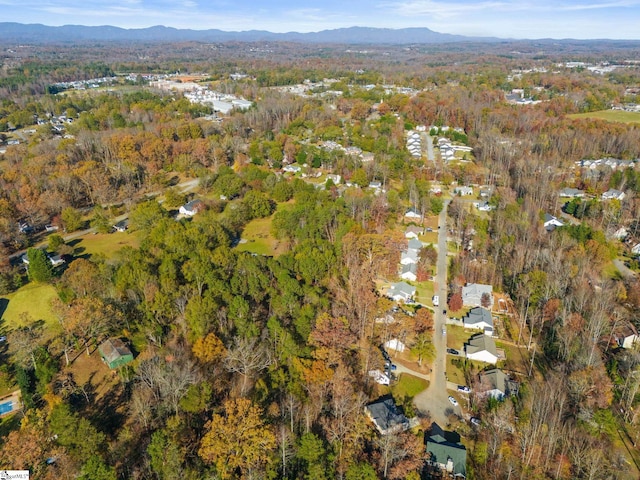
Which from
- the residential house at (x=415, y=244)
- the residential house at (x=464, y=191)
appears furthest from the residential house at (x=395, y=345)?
the residential house at (x=464, y=191)

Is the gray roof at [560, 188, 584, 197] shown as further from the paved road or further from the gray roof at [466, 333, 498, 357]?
the gray roof at [466, 333, 498, 357]

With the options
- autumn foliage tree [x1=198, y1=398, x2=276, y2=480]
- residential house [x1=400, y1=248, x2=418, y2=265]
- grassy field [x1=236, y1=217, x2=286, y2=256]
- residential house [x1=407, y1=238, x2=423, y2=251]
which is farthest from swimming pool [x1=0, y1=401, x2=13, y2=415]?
residential house [x1=407, y1=238, x2=423, y2=251]

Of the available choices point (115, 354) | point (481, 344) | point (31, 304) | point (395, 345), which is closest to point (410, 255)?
point (395, 345)

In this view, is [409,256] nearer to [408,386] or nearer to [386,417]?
[408,386]

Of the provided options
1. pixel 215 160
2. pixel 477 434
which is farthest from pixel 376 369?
pixel 215 160

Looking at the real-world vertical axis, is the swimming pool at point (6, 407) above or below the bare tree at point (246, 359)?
below

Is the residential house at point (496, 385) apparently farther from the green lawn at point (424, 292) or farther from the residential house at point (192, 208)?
the residential house at point (192, 208)

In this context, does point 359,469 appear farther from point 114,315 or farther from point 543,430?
point 114,315

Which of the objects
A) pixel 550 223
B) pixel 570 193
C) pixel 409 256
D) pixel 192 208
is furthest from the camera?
pixel 570 193
